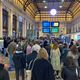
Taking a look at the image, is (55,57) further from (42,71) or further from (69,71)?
(69,71)

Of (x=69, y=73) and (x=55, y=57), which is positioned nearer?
(x=69, y=73)

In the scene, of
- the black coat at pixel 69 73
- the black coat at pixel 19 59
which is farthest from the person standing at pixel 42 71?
the black coat at pixel 19 59

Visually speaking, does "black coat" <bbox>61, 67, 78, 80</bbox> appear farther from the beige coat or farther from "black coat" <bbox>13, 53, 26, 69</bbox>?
the beige coat

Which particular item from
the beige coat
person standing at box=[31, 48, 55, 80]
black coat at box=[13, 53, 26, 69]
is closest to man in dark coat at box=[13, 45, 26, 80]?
black coat at box=[13, 53, 26, 69]

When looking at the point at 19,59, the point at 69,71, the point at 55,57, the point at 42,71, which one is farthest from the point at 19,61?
the point at 69,71

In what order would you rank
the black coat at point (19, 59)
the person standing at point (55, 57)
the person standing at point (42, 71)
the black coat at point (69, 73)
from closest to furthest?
the black coat at point (69, 73)
the person standing at point (42, 71)
the black coat at point (19, 59)
the person standing at point (55, 57)

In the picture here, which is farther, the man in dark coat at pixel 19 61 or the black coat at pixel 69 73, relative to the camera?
the man in dark coat at pixel 19 61

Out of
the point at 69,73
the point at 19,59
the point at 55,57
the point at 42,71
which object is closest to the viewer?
the point at 69,73

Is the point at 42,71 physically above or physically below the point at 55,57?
above

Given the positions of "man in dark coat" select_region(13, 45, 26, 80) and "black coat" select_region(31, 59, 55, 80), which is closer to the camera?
"black coat" select_region(31, 59, 55, 80)

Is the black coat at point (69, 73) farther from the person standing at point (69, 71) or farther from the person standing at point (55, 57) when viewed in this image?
the person standing at point (55, 57)

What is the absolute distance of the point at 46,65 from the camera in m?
6.27

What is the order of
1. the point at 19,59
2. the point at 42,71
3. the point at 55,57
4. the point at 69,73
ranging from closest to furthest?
the point at 69,73 < the point at 42,71 < the point at 19,59 < the point at 55,57

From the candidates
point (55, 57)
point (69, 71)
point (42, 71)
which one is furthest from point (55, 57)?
point (69, 71)
